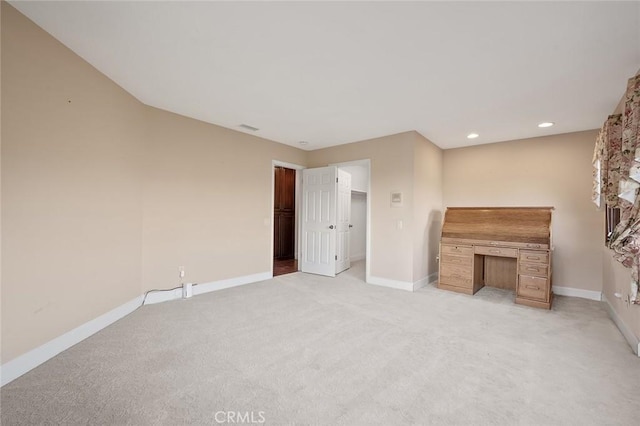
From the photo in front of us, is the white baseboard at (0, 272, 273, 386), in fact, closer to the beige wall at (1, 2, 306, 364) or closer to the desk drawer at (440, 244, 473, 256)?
the beige wall at (1, 2, 306, 364)

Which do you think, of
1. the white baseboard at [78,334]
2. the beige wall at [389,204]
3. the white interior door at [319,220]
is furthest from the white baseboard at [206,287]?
the beige wall at [389,204]

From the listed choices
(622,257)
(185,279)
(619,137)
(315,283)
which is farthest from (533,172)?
(185,279)

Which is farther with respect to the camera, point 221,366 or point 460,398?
point 221,366

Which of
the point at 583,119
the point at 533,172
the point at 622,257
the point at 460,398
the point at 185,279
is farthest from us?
the point at 533,172

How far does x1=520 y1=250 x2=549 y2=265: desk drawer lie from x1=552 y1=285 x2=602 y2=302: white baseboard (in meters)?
1.16

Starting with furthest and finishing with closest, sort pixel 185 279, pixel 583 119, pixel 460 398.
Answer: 1. pixel 185 279
2. pixel 583 119
3. pixel 460 398

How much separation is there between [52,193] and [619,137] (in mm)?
5411

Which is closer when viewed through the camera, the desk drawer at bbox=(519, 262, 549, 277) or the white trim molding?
the desk drawer at bbox=(519, 262, 549, 277)

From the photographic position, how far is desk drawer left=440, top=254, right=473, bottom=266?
4062mm

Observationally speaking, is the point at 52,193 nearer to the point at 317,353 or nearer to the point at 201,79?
the point at 201,79

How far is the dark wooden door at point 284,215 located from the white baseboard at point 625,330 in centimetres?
584

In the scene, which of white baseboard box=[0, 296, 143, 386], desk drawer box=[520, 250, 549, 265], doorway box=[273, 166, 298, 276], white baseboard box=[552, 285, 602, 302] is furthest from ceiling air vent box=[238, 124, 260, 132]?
white baseboard box=[552, 285, 602, 302]

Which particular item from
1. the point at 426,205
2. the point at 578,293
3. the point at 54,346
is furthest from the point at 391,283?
the point at 54,346

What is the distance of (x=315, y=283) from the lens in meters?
4.58
